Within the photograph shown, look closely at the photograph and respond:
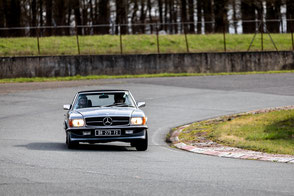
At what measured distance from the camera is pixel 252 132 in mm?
15750

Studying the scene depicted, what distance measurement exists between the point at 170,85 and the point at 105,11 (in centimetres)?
3113

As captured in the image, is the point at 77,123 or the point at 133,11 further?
the point at 133,11

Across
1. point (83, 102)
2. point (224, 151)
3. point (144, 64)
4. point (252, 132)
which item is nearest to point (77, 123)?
point (83, 102)

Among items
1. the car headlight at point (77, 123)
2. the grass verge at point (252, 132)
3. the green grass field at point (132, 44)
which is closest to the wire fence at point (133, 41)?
the green grass field at point (132, 44)

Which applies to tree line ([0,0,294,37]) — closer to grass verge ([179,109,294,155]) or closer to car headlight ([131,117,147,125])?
grass verge ([179,109,294,155])

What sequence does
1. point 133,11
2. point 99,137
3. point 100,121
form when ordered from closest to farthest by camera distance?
1. point 99,137
2. point 100,121
3. point 133,11

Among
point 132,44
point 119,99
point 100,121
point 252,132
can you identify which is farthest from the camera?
point 132,44

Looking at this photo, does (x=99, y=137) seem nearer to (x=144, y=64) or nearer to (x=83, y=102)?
(x=83, y=102)

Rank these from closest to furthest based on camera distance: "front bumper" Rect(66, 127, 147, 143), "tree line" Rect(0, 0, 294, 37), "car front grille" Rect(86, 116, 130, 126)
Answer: "front bumper" Rect(66, 127, 147, 143), "car front grille" Rect(86, 116, 130, 126), "tree line" Rect(0, 0, 294, 37)

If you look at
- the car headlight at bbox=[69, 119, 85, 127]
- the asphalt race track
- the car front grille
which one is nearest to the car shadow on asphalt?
the asphalt race track

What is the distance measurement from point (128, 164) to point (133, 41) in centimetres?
3464

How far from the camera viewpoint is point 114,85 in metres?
31.6

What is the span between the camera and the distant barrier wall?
35.9 m

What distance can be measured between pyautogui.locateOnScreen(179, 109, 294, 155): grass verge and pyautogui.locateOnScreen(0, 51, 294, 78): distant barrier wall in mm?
18674
